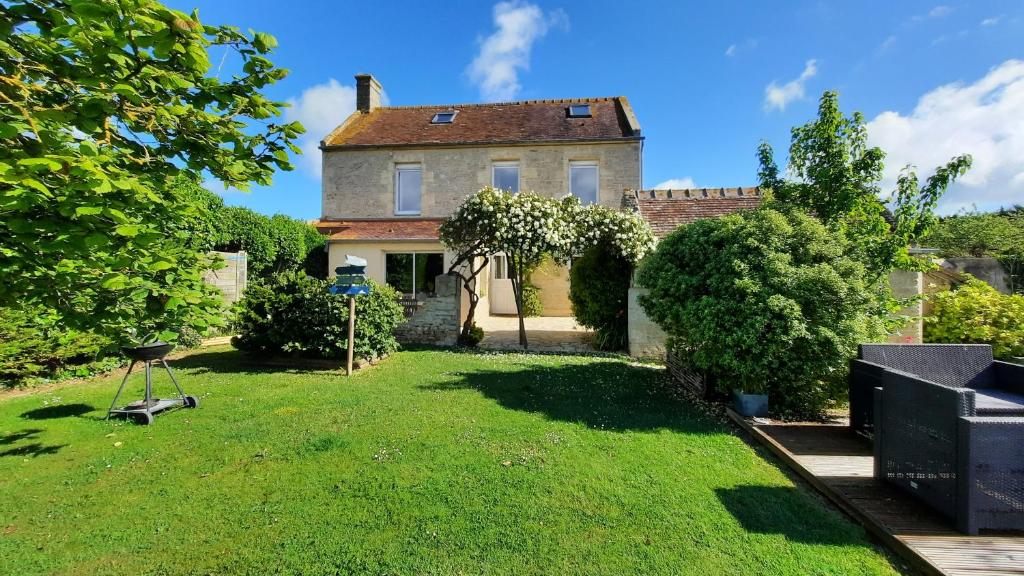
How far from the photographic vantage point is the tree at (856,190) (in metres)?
5.82

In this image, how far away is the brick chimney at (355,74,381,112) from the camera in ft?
61.9

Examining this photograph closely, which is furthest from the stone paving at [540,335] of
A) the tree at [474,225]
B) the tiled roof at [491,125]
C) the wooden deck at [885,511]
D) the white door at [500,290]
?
the tiled roof at [491,125]

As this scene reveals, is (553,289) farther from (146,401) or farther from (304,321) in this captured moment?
(146,401)

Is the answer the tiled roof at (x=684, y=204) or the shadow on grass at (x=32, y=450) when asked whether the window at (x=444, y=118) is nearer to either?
the tiled roof at (x=684, y=204)

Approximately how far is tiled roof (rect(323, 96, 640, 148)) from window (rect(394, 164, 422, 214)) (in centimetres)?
97

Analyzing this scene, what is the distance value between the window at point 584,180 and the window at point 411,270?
5.59 m

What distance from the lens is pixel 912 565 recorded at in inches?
103

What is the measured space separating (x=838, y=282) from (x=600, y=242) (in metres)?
5.61

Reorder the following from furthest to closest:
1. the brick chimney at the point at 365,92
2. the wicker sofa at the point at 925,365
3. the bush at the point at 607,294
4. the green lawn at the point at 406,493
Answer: the brick chimney at the point at 365,92, the bush at the point at 607,294, the wicker sofa at the point at 925,365, the green lawn at the point at 406,493

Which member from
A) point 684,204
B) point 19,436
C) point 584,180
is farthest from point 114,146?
point 584,180

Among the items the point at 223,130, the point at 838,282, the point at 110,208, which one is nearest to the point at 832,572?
the point at 838,282

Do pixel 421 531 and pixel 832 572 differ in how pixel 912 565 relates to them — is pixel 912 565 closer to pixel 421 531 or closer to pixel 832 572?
pixel 832 572

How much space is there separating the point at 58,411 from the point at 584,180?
14485 mm

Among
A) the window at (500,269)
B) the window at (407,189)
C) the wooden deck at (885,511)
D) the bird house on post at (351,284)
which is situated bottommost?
the wooden deck at (885,511)
